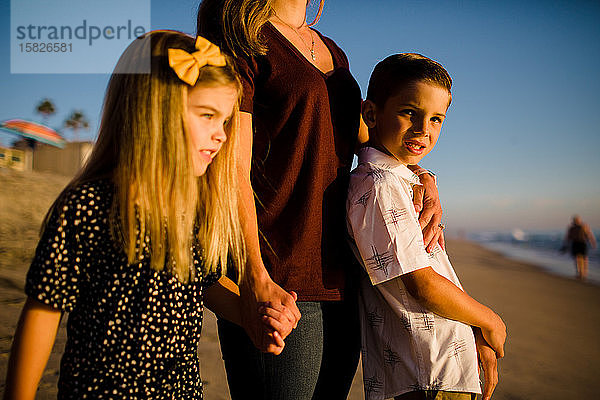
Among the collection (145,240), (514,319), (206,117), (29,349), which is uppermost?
(206,117)

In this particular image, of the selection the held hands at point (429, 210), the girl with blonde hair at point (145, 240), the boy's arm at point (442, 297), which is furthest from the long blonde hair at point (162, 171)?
the held hands at point (429, 210)

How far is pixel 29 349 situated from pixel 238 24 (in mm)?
1109

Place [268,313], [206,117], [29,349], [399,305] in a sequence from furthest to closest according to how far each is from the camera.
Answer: [399,305]
[206,117]
[268,313]
[29,349]

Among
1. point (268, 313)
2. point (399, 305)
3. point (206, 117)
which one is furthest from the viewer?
point (399, 305)

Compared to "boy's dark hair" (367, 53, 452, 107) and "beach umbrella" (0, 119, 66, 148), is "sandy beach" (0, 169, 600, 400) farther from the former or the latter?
"beach umbrella" (0, 119, 66, 148)

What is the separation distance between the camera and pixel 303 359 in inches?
55.8

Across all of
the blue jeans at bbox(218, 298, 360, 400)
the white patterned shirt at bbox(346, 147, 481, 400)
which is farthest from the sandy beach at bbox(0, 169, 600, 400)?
the white patterned shirt at bbox(346, 147, 481, 400)

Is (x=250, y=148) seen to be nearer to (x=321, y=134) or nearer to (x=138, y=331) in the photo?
(x=321, y=134)

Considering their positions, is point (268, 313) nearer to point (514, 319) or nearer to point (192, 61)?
point (192, 61)

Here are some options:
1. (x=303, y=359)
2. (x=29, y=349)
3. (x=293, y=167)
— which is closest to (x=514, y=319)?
(x=303, y=359)

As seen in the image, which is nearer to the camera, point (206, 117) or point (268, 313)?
point (268, 313)

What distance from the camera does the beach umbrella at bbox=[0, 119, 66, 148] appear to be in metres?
19.1

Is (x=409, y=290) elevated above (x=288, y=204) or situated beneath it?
situated beneath

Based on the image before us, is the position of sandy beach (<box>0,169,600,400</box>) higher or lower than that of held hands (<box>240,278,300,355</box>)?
lower
